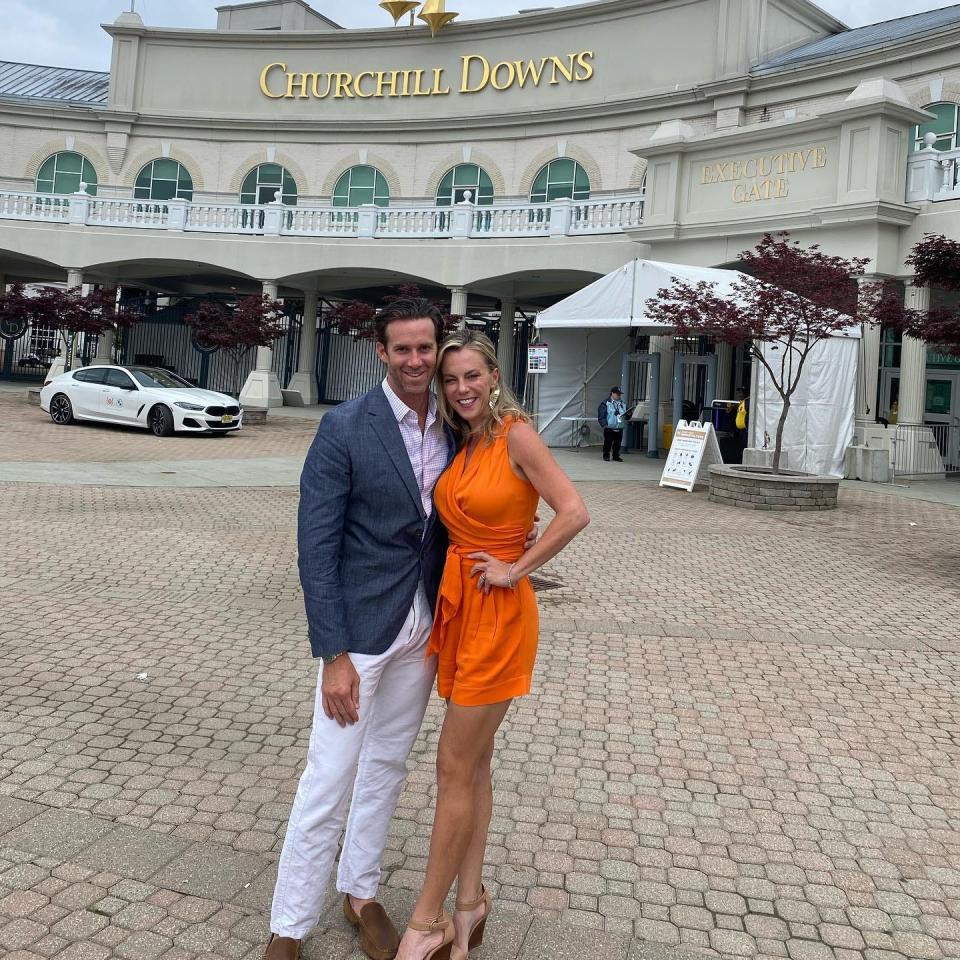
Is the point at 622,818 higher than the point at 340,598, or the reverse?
the point at 340,598

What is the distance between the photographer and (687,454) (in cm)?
1627

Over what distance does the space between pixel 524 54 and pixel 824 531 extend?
21.2m

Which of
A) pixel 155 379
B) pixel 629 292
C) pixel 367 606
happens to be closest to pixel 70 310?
pixel 155 379

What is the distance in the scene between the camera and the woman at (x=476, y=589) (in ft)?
9.75

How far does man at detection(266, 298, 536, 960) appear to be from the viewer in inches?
117

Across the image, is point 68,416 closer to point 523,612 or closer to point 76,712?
point 76,712

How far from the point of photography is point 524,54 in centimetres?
2908

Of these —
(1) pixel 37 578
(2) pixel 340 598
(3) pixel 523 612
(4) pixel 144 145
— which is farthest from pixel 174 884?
(4) pixel 144 145

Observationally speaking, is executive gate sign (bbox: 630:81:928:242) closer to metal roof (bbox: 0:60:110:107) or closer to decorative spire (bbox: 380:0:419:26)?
decorative spire (bbox: 380:0:419:26)

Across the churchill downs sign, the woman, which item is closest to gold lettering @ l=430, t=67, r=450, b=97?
the churchill downs sign

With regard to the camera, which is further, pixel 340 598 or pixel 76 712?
pixel 76 712

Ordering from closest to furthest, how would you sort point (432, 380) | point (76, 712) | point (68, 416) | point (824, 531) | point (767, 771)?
1. point (432, 380)
2. point (767, 771)
3. point (76, 712)
4. point (824, 531)
5. point (68, 416)

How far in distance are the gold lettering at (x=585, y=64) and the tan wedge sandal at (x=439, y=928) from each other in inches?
1112

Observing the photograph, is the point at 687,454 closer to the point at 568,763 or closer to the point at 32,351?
the point at 568,763
